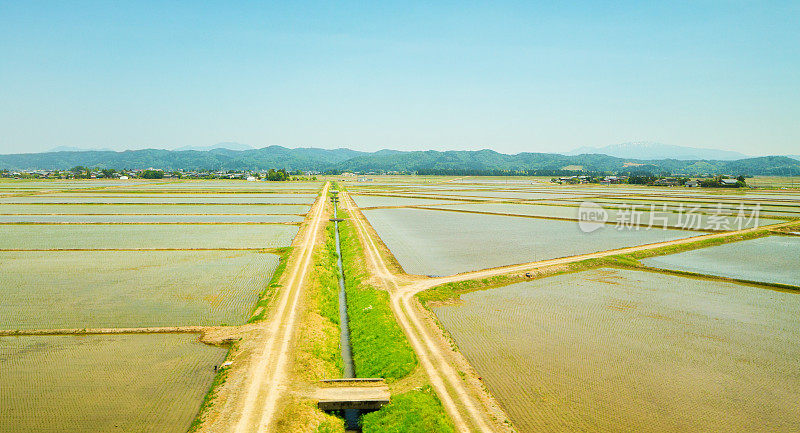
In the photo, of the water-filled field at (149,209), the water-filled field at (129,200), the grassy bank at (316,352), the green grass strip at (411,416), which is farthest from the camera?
the water-filled field at (129,200)

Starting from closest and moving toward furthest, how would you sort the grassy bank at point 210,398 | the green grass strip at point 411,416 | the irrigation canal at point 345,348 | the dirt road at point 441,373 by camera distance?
the green grass strip at point 411,416 < the grassy bank at point 210,398 < the dirt road at point 441,373 < the irrigation canal at point 345,348

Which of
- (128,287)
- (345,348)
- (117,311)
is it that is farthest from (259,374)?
(128,287)

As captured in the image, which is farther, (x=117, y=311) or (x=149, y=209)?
(x=149, y=209)

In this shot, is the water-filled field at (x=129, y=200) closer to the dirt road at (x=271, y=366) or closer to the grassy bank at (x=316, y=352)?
the grassy bank at (x=316, y=352)

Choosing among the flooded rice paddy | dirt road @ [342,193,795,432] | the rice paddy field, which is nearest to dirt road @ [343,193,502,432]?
dirt road @ [342,193,795,432]

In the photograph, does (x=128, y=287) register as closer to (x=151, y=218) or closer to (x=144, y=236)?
(x=144, y=236)

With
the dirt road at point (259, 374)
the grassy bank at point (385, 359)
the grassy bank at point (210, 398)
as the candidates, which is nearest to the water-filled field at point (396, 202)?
the grassy bank at point (385, 359)

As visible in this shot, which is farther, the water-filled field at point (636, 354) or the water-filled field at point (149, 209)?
the water-filled field at point (149, 209)

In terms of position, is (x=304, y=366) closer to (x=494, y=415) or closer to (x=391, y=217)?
(x=494, y=415)
